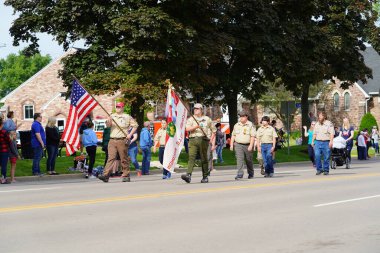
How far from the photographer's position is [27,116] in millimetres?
81625

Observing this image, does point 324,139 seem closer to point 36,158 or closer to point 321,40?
point 36,158

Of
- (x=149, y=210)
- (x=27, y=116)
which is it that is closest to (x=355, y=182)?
(x=149, y=210)

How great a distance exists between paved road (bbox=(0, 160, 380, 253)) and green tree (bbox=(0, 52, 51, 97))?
125184 mm

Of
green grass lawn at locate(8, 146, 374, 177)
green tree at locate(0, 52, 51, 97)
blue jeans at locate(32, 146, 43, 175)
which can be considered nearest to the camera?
blue jeans at locate(32, 146, 43, 175)

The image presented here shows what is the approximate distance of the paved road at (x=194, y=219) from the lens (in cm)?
946

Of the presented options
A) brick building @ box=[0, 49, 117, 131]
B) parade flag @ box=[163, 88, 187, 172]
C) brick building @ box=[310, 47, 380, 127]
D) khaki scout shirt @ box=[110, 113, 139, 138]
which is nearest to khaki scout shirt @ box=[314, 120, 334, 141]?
parade flag @ box=[163, 88, 187, 172]

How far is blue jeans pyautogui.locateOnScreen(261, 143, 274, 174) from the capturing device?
23.4 meters

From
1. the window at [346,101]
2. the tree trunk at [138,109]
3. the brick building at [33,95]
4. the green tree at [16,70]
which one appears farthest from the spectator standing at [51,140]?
the green tree at [16,70]

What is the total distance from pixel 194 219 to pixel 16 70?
435 feet

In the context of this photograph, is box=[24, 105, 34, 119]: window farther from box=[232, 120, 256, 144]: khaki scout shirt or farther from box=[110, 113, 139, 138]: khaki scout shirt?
box=[110, 113, 139, 138]: khaki scout shirt

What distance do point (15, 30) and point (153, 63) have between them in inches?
281

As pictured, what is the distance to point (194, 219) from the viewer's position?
39.1ft

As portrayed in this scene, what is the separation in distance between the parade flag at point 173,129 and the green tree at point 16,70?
12163cm

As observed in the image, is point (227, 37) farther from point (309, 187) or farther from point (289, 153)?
point (309, 187)
